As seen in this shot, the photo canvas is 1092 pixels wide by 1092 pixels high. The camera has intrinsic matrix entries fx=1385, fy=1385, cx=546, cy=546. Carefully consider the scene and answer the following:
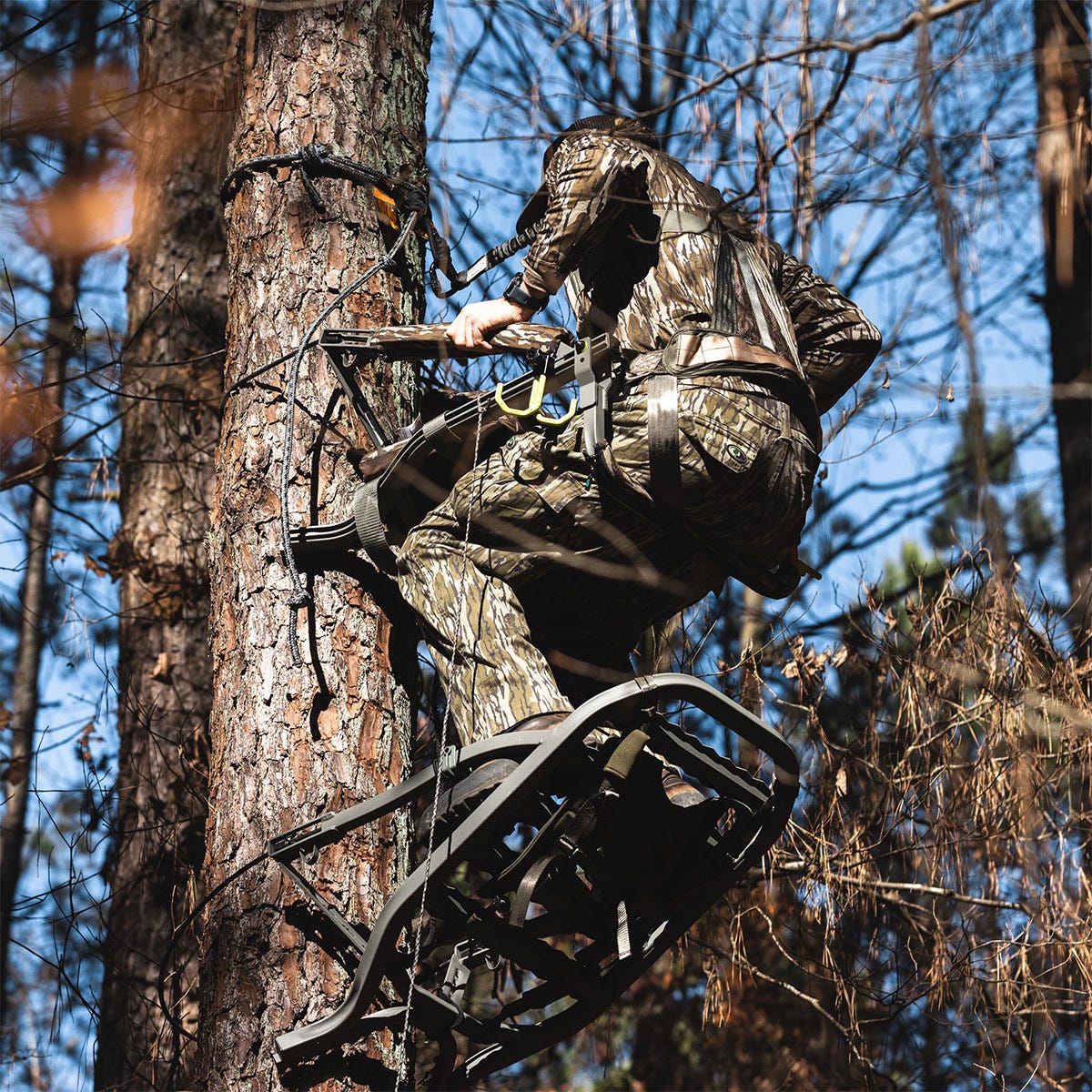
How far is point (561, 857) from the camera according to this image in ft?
→ 9.47

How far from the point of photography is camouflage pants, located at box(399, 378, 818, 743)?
297 cm

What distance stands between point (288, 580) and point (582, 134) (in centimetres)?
128

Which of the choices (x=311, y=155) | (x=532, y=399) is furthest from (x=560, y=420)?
(x=311, y=155)

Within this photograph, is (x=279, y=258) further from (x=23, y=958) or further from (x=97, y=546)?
(x=23, y=958)

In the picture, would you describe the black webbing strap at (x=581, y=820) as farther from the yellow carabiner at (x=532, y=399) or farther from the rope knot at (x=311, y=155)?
the rope knot at (x=311, y=155)

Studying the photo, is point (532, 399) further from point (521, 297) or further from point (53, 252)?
point (53, 252)

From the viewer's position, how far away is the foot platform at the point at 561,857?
277cm

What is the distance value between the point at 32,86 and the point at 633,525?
308 centimetres

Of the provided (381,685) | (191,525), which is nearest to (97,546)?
(191,525)

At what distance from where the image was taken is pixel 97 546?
6.98 metres

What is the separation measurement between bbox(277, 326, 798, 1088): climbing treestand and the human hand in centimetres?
4

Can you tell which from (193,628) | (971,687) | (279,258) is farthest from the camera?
(193,628)

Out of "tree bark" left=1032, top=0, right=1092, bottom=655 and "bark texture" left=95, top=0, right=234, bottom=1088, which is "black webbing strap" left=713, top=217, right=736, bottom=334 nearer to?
"bark texture" left=95, top=0, right=234, bottom=1088

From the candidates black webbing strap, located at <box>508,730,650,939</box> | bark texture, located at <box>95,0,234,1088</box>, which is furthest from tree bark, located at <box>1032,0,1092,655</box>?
black webbing strap, located at <box>508,730,650,939</box>
